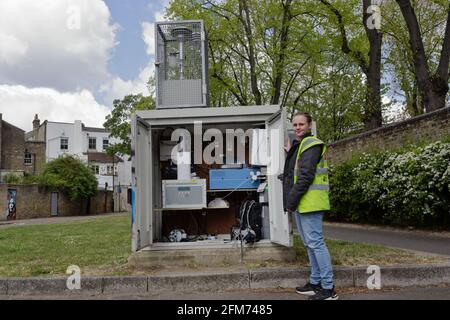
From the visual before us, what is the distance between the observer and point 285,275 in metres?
5.70

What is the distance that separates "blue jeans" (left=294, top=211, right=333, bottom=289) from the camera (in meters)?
4.98

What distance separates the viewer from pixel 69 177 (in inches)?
1698

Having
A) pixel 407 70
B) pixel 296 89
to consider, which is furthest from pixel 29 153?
pixel 407 70

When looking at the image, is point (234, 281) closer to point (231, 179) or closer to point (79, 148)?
point (231, 179)

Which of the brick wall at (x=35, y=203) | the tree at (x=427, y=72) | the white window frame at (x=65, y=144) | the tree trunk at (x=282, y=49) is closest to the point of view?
the tree at (x=427, y=72)

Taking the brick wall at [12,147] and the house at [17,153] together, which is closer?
the house at [17,153]

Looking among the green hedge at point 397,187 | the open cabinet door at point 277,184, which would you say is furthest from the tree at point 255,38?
the open cabinet door at point 277,184

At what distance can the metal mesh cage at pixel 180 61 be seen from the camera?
309 inches

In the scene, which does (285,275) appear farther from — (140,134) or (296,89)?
(296,89)

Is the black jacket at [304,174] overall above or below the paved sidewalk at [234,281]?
above

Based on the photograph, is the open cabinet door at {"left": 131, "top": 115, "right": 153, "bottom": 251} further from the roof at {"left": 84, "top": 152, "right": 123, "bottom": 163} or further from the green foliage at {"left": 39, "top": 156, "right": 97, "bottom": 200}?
the roof at {"left": 84, "top": 152, "right": 123, "bottom": 163}

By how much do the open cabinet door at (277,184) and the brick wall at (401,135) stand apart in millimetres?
7362

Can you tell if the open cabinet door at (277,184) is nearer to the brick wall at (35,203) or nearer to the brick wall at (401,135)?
the brick wall at (401,135)

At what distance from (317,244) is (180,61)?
4689 millimetres
